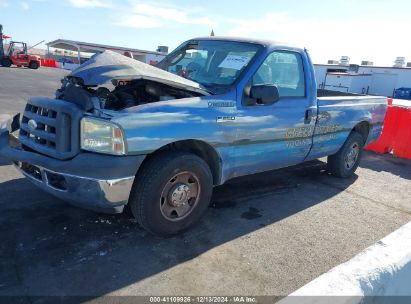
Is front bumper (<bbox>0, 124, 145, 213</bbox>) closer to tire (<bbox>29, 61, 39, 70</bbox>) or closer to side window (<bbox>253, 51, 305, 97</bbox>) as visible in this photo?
side window (<bbox>253, 51, 305, 97</bbox>)

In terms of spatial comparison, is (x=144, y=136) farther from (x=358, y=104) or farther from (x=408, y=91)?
(x=408, y=91)

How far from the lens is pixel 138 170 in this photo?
3.47 m

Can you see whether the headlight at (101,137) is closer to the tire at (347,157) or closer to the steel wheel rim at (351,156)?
the tire at (347,157)

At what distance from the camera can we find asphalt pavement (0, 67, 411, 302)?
2984 millimetres

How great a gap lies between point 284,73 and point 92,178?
9.07 ft

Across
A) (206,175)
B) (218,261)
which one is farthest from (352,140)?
(218,261)

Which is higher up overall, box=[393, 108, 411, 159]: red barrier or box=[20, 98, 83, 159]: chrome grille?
box=[20, 98, 83, 159]: chrome grille

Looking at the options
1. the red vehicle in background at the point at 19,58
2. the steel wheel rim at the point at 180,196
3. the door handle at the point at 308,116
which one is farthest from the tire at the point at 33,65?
the steel wheel rim at the point at 180,196

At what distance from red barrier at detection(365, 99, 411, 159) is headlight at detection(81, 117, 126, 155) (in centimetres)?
703

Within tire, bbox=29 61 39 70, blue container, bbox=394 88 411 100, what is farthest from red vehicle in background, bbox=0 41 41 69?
blue container, bbox=394 88 411 100

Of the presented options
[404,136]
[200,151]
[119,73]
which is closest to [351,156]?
[404,136]

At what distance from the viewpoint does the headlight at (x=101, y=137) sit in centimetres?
315

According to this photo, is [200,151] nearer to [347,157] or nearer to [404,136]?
[347,157]

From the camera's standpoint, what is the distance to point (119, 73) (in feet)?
11.1
